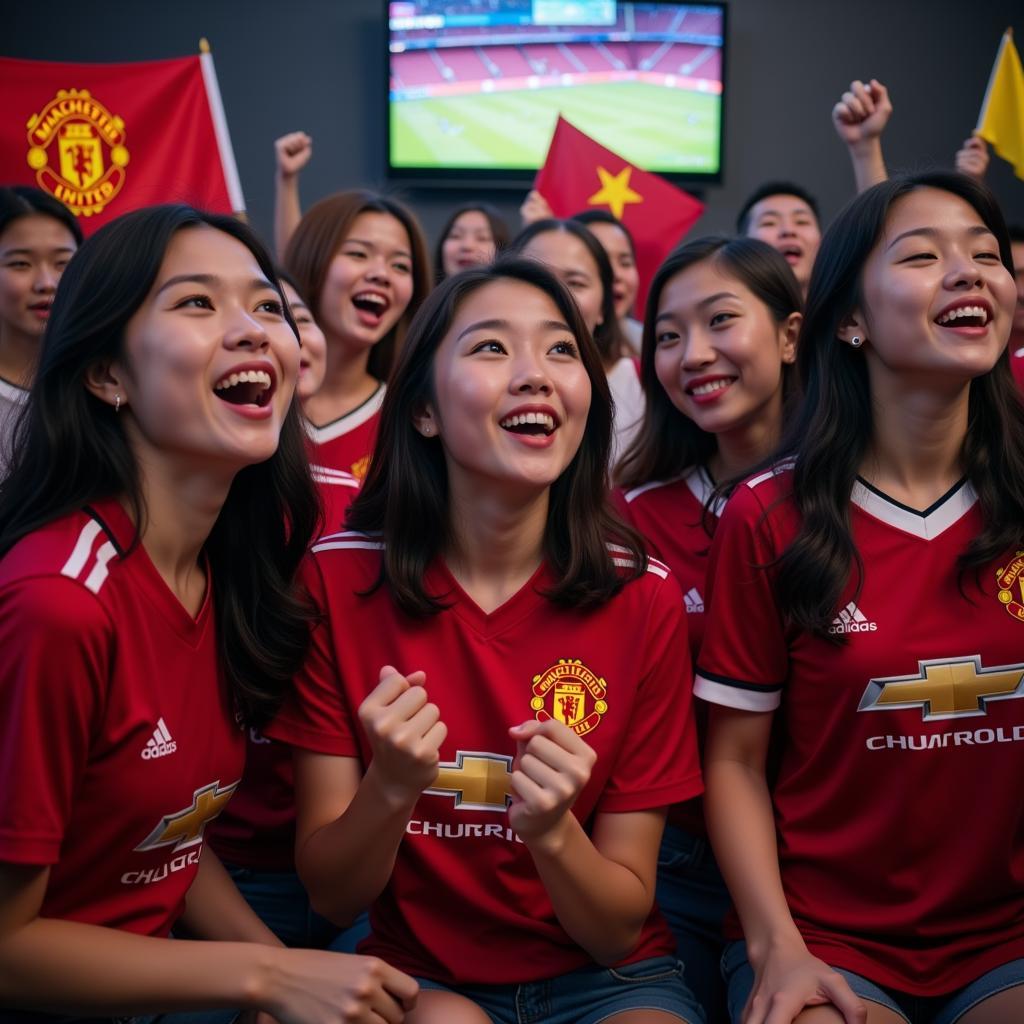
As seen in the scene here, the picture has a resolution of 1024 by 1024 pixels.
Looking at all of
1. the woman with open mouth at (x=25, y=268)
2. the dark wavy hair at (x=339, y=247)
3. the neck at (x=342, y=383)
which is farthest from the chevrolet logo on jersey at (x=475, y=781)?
the woman with open mouth at (x=25, y=268)

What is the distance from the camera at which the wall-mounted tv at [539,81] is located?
19.2 ft

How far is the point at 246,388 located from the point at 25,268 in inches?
68.5

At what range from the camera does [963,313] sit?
178cm

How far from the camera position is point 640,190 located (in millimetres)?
4801

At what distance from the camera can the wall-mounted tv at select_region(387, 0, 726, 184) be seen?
19.2 feet

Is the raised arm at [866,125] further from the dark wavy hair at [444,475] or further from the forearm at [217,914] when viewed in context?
the forearm at [217,914]

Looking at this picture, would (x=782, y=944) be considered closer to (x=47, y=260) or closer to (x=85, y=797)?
(x=85, y=797)

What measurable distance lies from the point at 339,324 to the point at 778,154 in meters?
4.06

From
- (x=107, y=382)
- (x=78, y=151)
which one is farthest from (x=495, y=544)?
(x=78, y=151)

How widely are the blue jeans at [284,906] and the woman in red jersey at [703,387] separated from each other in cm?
89

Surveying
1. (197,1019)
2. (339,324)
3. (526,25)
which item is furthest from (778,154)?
(197,1019)

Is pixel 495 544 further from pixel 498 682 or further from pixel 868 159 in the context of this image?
pixel 868 159

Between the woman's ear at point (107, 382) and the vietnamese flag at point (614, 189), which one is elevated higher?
the vietnamese flag at point (614, 189)

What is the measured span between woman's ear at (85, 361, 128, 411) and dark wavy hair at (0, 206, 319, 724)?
0.04 ft
